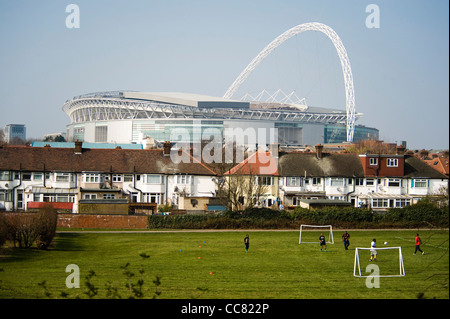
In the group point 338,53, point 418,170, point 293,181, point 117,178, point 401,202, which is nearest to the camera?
point 117,178

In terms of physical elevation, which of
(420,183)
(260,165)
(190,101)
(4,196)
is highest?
(190,101)

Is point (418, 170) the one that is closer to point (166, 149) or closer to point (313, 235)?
point (313, 235)

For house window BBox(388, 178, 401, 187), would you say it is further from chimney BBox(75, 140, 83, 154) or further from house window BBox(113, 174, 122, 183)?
chimney BBox(75, 140, 83, 154)

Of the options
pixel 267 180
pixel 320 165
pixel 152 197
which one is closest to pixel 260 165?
pixel 267 180

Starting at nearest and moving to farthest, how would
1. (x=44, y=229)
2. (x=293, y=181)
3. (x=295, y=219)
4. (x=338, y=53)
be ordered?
(x=44, y=229)
(x=295, y=219)
(x=293, y=181)
(x=338, y=53)

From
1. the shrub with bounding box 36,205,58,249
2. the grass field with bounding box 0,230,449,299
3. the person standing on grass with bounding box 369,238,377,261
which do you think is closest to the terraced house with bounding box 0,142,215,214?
the grass field with bounding box 0,230,449,299

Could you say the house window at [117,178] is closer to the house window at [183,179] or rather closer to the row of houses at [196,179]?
the row of houses at [196,179]
